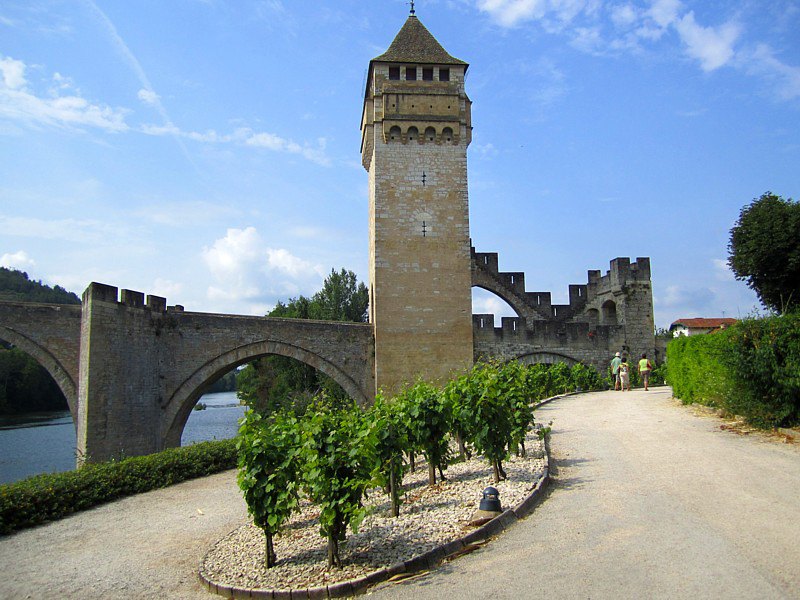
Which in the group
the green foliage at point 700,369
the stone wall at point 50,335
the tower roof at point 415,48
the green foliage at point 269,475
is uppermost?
the tower roof at point 415,48

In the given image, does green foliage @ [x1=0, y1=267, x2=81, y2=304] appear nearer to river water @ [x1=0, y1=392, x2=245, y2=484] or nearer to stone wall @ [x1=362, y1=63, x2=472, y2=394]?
river water @ [x1=0, y1=392, x2=245, y2=484]

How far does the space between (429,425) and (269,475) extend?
2392mm

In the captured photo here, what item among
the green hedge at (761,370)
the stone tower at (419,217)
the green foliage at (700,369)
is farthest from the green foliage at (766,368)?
the stone tower at (419,217)

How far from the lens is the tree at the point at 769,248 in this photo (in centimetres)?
1477

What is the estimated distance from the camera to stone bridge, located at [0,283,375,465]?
1452cm

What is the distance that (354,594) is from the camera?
15.1ft

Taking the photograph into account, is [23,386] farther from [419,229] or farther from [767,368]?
[767,368]

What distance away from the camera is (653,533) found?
5.02 metres

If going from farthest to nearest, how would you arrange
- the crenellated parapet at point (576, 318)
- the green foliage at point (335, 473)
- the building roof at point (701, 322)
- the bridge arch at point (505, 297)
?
the building roof at point (701, 322), the bridge arch at point (505, 297), the crenellated parapet at point (576, 318), the green foliage at point (335, 473)

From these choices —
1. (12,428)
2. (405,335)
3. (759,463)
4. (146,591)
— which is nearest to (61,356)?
(405,335)

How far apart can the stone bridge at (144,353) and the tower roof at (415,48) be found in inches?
344

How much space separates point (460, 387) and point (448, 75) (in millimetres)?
15349

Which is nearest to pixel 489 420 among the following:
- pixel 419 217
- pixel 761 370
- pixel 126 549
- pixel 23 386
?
pixel 126 549

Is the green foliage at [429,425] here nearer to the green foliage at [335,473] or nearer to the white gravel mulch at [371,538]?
the white gravel mulch at [371,538]
